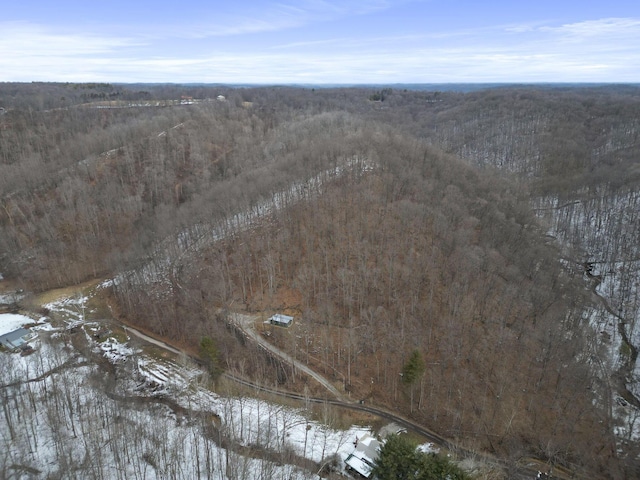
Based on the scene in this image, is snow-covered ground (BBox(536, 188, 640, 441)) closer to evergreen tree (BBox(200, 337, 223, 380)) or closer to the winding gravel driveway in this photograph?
the winding gravel driveway

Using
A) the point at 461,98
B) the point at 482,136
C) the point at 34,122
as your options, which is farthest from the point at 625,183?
the point at 34,122

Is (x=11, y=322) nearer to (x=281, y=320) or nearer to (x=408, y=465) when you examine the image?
(x=281, y=320)

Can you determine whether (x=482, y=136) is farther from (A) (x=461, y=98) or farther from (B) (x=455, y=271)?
(B) (x=455, y=271)

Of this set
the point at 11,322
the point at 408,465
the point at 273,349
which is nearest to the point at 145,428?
the point at 273,349

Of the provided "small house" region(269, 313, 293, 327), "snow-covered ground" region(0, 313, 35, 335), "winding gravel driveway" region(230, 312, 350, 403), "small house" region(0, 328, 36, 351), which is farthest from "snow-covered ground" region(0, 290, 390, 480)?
"small house" region(269, 313, 293, 327)

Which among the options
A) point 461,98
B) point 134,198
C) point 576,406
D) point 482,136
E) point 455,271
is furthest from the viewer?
point 461,98

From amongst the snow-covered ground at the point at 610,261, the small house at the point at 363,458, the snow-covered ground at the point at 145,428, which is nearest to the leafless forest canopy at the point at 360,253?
the snow-covered ground at the point at 610,261
